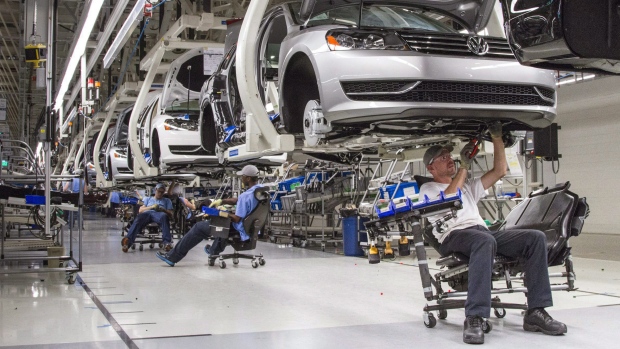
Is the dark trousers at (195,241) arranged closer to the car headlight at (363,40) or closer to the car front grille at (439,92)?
the car headlight at (363,40)

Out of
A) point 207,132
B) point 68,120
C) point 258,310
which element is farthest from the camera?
point 68,120


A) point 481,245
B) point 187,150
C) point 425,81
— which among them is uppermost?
point 425,81

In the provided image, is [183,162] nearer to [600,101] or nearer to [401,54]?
[401,54]

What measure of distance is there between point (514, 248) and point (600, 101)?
11145 mm

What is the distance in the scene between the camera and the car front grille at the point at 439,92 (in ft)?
13.4

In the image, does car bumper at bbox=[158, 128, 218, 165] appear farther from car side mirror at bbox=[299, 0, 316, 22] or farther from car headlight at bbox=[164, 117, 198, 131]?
car side mirror at bbox=[299, 0, 316, 22]

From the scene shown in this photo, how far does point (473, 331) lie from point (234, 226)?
4331 millimetres

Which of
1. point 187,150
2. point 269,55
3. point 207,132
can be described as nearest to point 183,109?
point 187,150

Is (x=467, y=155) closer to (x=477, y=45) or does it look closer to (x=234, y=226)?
(x=477, y=45)

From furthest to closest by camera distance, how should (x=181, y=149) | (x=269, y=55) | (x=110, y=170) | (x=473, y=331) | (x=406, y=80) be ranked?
(x=110, y=170), (x=181, y=149), (x=269, y=55), (x=406, y=80), (x=473, y=331)

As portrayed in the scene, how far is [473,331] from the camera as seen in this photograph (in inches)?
148

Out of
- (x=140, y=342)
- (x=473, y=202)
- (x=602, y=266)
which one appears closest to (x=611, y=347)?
(x=473, y=202)

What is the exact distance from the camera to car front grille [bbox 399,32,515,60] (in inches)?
167

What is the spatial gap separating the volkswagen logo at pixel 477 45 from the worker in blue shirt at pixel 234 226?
3.82m
